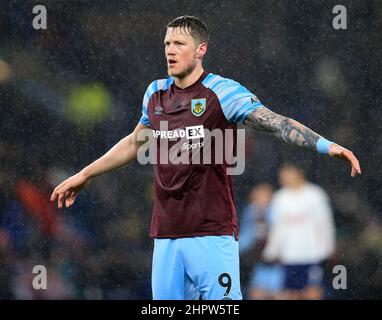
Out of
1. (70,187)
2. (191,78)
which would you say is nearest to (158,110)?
(191,78)

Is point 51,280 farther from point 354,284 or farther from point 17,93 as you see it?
point 354,284

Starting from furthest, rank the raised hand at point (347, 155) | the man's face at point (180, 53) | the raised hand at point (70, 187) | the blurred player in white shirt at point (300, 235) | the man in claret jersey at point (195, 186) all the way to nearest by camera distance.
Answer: the blurred player in white shirt at point (300, 235) < the raised hand at point (70, 187) < the man's face at point (180, 53) < the man in claret jersey at point (195, 186) < the raised hand at point (347, 155)

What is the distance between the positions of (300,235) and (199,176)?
305cm

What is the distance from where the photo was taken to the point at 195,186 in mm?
4535

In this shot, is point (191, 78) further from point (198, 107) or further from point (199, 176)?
point (199, 176)

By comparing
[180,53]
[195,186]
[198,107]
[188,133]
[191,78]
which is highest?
[180,53]

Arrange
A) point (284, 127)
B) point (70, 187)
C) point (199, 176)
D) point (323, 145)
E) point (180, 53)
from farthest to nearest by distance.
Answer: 1. point (70, 187)
2. point (180, 53)
3. point (199, 176)
4. point (284, 127)
5. point (323, 145)

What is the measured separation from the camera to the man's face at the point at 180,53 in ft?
15.3

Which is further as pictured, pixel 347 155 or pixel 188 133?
pixel 188 133

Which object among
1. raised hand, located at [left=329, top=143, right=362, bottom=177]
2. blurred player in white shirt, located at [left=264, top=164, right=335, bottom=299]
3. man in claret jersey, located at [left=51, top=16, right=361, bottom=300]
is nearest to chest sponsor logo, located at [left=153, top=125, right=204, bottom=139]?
man in claret jersey, located at [left=51, top=16, right=361, bottom=300]

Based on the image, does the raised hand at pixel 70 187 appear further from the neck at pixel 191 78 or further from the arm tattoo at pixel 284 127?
the arm tattoo at pixel 284 127

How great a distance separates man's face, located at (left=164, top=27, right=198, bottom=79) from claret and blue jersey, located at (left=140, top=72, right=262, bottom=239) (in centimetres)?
10

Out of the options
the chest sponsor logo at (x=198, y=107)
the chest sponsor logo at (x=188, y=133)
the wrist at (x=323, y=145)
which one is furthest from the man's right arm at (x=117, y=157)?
the wrist at (x=323, y=145)
